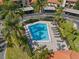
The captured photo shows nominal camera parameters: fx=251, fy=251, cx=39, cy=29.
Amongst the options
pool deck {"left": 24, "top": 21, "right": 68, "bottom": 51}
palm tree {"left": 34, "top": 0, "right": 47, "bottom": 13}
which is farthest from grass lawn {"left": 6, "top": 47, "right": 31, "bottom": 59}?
palm tree {"left": 34, "top": 0, "right": 47, "bottom": 13}

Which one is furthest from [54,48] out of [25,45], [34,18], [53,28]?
[34,18]

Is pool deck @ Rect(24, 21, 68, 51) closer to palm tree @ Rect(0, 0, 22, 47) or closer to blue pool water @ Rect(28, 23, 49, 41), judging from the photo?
blue pool water @ Rect(28, 23, 49, 41)

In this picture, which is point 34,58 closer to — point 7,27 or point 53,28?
point 7,27

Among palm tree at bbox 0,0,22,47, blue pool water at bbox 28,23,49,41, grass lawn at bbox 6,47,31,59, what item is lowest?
blue pool water at bbox 28,23,49,41

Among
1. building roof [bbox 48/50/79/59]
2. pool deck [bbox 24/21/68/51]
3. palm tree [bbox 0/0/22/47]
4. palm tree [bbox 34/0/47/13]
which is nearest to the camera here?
building roof [bbox 48/50/79/59]

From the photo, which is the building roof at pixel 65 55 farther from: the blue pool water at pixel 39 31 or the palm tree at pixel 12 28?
the blue pool water at pixel 39 31

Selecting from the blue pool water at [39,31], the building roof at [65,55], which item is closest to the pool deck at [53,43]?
the blue pool water at [39,31]
